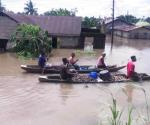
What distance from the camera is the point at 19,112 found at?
1201 centimetres

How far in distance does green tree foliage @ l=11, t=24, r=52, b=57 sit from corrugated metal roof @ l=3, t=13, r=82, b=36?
619cm

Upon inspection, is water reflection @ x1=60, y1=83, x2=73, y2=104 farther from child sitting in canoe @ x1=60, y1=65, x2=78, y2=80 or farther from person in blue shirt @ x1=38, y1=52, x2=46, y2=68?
person in blue shirt @ x1=38, y1=52, x2=46, y2=68

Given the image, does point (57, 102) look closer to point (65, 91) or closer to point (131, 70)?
point (65, 91)

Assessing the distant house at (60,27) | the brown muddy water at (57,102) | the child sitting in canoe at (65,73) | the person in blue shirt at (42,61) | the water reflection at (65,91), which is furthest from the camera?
the distant house at (60,27)

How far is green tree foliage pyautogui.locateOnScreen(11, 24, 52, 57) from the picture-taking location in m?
27.0

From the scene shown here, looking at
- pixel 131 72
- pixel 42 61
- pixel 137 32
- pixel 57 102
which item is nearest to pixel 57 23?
pixel 42 61

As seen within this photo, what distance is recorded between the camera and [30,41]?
27359 mm

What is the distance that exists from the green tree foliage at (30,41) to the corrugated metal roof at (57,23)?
6188 mm

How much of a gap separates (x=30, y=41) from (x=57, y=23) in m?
9.27

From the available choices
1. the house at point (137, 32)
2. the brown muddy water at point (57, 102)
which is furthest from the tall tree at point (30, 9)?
the brown muddy water at point (57, 102)

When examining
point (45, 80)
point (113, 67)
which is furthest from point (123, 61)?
point (45, 80)

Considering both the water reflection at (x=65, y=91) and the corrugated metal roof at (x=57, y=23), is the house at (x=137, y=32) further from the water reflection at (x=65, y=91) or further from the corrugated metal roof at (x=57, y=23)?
the water reflection at (x=65, y=91)

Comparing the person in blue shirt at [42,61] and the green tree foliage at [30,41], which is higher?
the green tree foliage at [30,41]

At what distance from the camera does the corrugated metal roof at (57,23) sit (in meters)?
35.2
